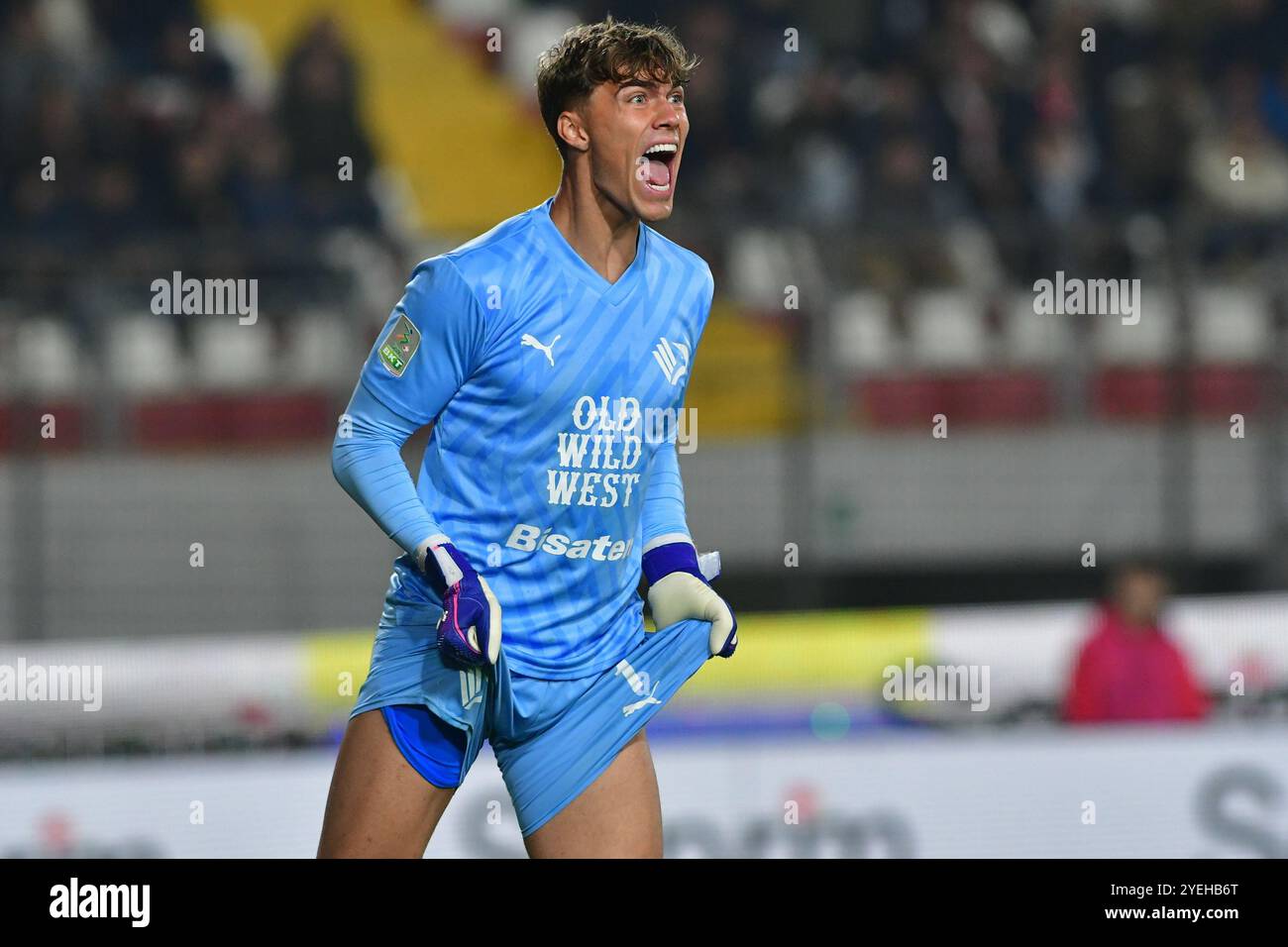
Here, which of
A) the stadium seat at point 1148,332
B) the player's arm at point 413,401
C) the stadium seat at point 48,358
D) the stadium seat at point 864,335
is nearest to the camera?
the player's arm at point 413,401

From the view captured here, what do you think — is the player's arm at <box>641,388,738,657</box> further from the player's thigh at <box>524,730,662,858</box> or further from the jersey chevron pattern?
the player's thigh at <box>524,730,662,858</box>

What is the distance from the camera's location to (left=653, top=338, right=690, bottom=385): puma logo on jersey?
4.13 meters

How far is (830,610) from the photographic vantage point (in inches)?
332

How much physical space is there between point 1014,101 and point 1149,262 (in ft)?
9.69

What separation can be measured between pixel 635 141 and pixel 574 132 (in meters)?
0.15

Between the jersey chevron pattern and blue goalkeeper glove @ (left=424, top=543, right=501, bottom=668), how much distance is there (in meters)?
0.19

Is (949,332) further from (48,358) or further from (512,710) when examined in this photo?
(512,710)

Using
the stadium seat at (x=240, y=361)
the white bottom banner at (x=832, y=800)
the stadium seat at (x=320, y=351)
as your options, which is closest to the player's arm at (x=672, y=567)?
the white bottom banner at (x=832, y=800)

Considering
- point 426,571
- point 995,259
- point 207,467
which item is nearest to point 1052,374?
point 995,259

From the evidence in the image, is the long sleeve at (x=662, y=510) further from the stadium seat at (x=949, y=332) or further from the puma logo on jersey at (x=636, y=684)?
the stadium seat at (x=949, y=332)

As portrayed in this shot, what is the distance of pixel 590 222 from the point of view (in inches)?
162

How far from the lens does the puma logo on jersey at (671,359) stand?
413 centimetres

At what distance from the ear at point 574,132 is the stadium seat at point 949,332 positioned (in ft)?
17.1

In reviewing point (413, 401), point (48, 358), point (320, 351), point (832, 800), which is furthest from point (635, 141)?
point (48, 358)
